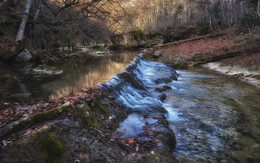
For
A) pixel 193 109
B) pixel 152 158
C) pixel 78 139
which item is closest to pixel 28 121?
pixel 78 139

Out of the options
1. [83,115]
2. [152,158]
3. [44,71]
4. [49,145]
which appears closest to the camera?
Answer: [49,145]

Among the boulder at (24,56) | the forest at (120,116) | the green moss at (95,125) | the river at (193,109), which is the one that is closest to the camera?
the forest at (120,116)

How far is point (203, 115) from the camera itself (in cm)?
623

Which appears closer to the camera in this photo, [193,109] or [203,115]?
[203,115]

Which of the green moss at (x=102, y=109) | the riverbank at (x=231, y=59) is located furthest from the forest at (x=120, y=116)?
the riverbank at (x=231, y=59)

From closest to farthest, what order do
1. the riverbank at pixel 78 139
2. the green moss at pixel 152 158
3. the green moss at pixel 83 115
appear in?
the riverbank at pixel 78 139, the green moss at pixel 152 158, the green moss at pixel 83 115

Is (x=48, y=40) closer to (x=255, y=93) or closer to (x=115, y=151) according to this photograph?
(x=115, y=151)

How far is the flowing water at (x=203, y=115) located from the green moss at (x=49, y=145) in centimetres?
182

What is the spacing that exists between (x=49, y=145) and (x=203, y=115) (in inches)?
218

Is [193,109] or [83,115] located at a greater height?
[83,115]

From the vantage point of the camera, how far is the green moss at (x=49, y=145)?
2.92 m

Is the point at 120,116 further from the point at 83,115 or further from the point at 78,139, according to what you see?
the point at 78,139

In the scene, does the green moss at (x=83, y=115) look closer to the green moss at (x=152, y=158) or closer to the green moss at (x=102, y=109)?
the green moss at (x=102, y=109)

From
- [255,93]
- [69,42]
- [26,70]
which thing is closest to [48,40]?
[69,42]
